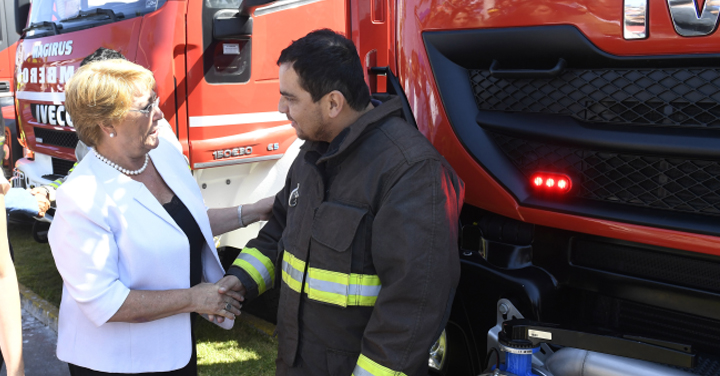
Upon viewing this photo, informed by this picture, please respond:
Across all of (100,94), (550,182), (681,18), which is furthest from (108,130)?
(681,18)

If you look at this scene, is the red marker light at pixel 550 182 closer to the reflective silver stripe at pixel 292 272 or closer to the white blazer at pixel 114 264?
the reflective silver stripe at pixel 292 272

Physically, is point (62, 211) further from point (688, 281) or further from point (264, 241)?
point (688, 281)

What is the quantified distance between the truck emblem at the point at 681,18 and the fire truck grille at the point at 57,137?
368 cm

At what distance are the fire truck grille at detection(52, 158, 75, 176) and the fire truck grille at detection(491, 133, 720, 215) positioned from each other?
365 cm

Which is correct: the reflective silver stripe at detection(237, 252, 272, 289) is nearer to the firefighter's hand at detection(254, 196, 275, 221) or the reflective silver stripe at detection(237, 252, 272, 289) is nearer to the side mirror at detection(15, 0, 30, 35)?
the firefighter's hand at detection(254, 196, 275, 221)

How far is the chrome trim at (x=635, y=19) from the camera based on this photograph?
5.22 ft

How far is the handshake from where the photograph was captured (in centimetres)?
202

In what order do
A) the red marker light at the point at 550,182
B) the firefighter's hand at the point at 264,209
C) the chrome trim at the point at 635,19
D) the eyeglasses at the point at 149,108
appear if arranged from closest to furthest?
the chrome trim at the point at 635,19, the red marker light at the point at 550,182, the eyeglasses at the point at 149,108, the firefighter's hand at the point at 264,209

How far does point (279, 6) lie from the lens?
371 cm

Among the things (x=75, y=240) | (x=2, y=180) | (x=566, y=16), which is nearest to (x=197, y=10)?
(x=2, y=180)

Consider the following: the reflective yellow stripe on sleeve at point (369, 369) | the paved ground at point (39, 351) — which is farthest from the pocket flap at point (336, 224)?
the paved ground at point (39, 351)

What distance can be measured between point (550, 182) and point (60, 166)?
390 cm

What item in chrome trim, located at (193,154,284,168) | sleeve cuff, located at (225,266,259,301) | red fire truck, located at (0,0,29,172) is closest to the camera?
sleeve cuff, located at (225,266,259,301)

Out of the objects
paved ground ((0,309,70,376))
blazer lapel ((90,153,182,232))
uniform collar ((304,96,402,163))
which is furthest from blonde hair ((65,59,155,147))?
paved ground ((0,309,70,376))
